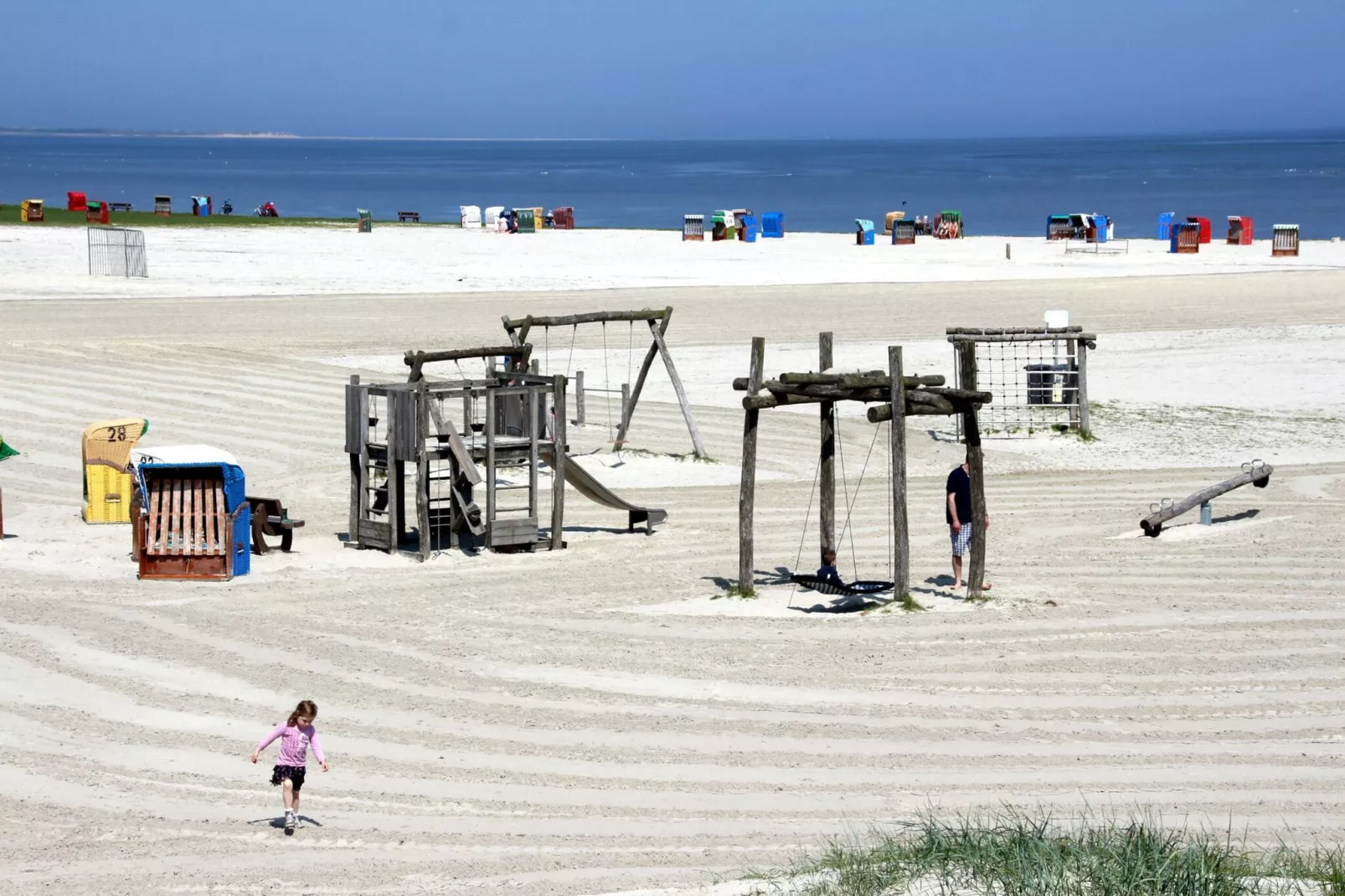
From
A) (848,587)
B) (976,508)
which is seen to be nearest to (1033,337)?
(976,508)

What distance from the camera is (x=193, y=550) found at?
15875mm

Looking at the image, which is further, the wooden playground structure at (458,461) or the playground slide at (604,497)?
the playground slide at (604,497)

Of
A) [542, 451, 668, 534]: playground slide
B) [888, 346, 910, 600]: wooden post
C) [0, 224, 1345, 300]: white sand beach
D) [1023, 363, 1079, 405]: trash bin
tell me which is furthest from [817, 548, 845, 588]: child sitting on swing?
[0, 224, 1345, 300]: white sand beach

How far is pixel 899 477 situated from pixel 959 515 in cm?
92

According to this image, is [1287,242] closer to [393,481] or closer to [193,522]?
[393,481]

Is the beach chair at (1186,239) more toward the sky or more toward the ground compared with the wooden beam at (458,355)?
more toward the sky

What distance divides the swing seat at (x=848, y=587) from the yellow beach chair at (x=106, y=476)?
25.0 ft

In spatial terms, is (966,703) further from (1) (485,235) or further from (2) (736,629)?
(1) (485,235)

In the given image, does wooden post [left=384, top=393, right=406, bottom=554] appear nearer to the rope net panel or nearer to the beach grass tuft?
the beach grass tuft

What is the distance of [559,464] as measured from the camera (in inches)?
685

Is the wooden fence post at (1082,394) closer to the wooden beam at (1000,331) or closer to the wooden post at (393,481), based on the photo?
the wooden beam at (1000,331)

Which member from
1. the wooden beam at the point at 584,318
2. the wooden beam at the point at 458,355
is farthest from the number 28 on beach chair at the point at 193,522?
the wooden beam at the point at 584,318

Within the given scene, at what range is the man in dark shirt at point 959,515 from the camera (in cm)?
1529

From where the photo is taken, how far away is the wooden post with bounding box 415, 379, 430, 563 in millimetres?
16609
